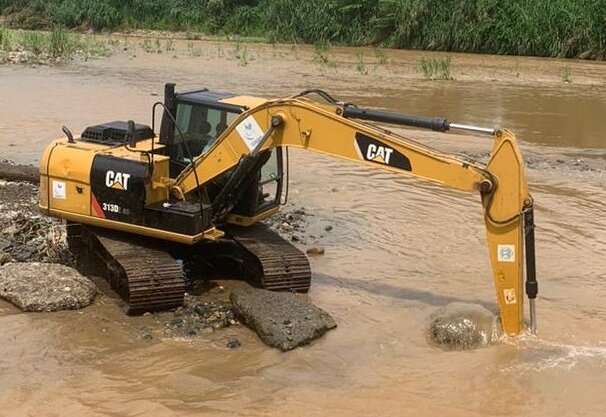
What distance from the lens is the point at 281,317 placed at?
751 centimetres

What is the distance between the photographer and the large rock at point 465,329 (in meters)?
7.41

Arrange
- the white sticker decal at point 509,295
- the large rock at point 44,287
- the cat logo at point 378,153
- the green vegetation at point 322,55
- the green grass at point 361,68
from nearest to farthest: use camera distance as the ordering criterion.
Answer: the white sticker decal at point 509,295
the cat logo at point 378,153
the large rock at point 44,287
the green grass at point 361,68
the green vegetation at point 322,55

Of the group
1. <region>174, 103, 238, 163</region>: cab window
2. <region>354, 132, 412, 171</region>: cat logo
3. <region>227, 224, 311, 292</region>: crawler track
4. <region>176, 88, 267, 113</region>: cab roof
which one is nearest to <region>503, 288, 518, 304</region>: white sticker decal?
<region>354, 132, 412, 171</region>: cat logo

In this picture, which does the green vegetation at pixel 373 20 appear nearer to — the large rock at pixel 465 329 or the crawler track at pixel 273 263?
the crawler track at pixel 273 263

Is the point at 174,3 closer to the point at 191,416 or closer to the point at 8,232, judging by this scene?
the point at 8,232

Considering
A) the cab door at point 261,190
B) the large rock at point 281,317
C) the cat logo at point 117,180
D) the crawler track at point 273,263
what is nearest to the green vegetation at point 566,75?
the cab door at point 261,190

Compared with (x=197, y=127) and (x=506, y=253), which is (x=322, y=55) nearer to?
(x=197, y=127)

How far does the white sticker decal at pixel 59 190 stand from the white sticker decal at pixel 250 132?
73.3 inches

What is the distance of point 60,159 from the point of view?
8383 millimetres

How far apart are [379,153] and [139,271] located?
92.4 inches

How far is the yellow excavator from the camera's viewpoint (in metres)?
6.97

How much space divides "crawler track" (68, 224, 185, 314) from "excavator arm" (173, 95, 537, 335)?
3.03 ft

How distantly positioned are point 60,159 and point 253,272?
2141 millimetres

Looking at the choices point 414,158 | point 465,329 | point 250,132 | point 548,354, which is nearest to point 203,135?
point 250,132
